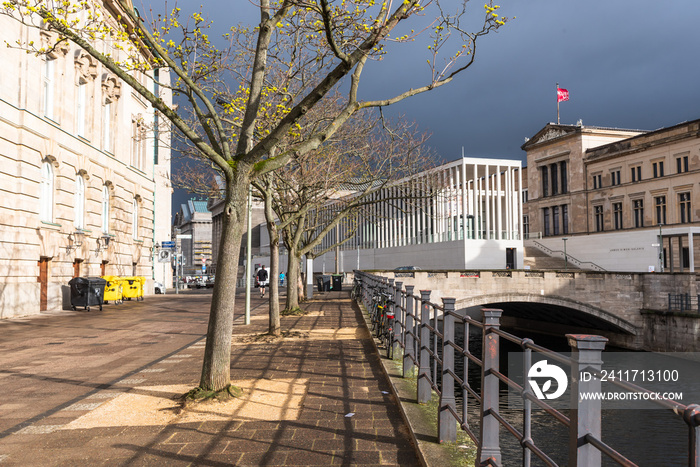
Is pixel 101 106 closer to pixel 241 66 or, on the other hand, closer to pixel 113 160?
pixel 113 160

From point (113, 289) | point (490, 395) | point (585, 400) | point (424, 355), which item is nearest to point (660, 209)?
point (113, 289)

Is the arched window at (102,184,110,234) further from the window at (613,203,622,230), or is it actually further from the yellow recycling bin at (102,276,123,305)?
the window at (613,203,622,230)

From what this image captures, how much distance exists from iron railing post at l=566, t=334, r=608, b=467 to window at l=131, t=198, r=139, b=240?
32.9 meters

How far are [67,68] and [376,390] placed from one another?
22095 millimetres

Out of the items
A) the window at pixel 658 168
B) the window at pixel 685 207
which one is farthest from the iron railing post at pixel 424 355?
the window at pixel 658 168

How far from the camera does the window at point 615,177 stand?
62.3m

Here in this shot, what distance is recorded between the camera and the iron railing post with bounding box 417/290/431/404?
617 cm

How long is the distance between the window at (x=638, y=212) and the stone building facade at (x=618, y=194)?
3.8 inches

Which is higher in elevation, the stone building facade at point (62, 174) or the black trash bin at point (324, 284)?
the stone building facade at point (62, 174)

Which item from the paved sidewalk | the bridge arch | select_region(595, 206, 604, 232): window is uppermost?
select_region(595, 206, 604, 232): window

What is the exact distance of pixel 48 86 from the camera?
23.2m

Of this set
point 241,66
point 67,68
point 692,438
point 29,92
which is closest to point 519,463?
point 241,66

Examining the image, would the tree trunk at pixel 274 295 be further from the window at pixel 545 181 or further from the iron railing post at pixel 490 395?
the window at pixel 545 181

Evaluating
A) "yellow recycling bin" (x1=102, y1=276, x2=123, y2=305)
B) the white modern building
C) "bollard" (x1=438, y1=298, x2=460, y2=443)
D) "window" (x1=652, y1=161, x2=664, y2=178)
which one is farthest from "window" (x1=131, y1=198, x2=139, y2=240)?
"window" (x1=652, y1=161, x2=664, y2=178)
